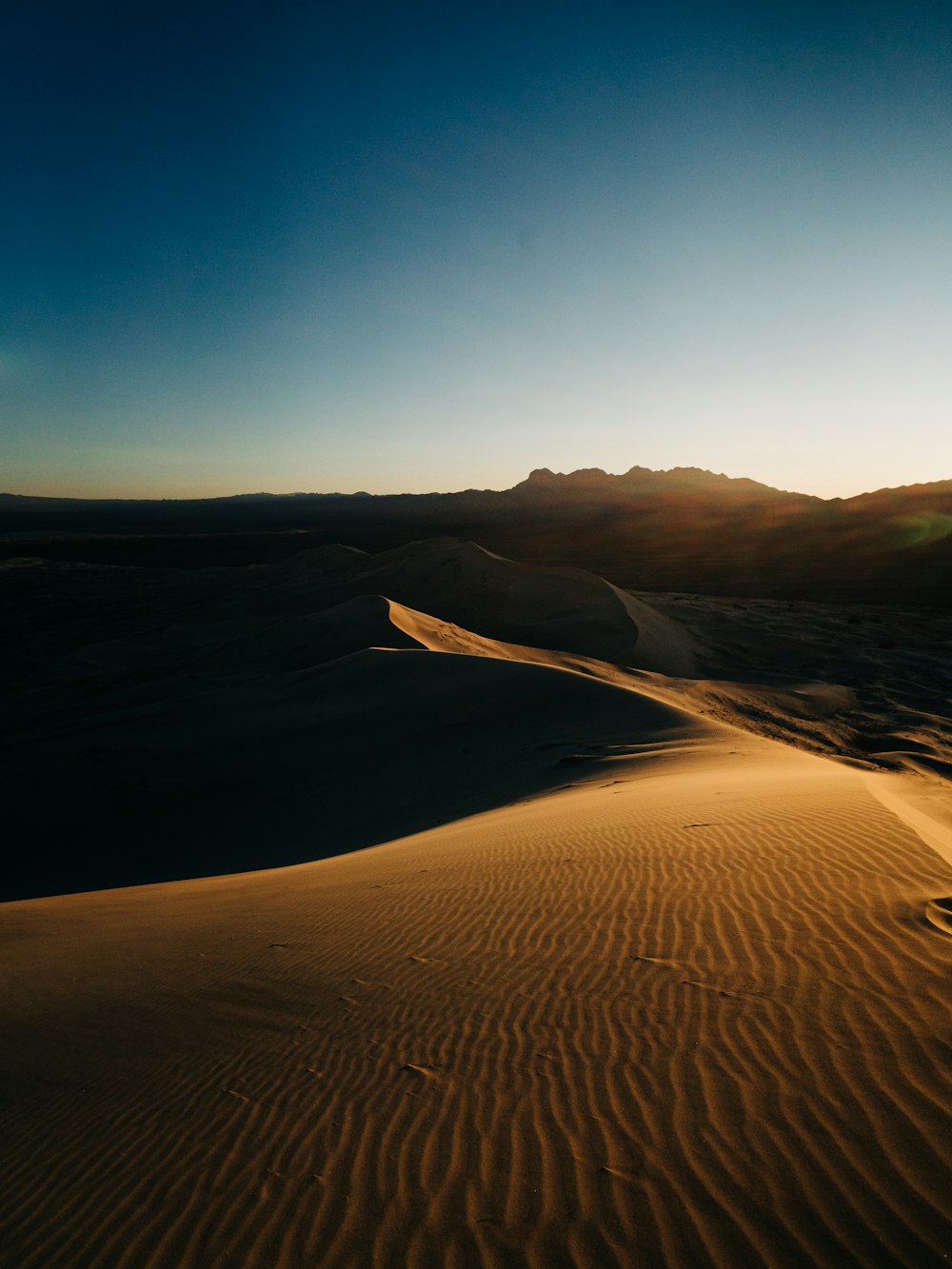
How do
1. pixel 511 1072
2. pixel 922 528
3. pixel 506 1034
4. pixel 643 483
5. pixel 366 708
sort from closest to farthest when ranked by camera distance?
pixel 511 1072
pixel 506 1034
pixel 366 708
pixel 922 528
pixel 643 483

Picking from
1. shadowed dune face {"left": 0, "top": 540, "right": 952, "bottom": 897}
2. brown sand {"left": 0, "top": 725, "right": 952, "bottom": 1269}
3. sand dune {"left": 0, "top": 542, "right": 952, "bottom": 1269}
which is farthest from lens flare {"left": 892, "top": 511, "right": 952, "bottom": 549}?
brown sand {"left": 0, "top": 725, "right": 952, "bottom": 1269}

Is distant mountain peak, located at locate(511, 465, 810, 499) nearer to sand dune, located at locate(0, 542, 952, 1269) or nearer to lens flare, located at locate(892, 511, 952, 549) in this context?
lens flare, located at locate(892, 511, 952, 549)

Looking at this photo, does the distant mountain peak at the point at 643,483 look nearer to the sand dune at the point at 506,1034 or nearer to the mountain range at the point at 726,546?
the mountain range at the point at 726,546

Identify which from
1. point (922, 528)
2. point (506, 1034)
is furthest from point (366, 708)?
point (922, 528)

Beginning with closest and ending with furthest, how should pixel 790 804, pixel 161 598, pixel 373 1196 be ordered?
1. pixel 373 1196
2. pixel 790 804
3. pixel 161 598

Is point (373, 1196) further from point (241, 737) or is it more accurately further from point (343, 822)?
point (241, 737)

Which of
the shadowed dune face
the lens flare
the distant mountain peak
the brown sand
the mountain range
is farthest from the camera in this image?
the distant mountain peak

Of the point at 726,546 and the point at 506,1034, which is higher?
the point at 506,1034

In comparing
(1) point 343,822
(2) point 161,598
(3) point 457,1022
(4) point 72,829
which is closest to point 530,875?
(3) point 457,1022

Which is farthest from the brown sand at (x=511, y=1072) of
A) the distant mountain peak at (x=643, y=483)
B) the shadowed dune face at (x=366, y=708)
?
the distant mountain peak at (x=643, y=483)

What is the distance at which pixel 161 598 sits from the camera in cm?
2692

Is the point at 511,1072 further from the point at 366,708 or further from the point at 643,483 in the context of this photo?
the point at 643,483

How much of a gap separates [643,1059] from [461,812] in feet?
16.4

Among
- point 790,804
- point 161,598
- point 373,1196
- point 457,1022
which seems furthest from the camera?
point 161,598
